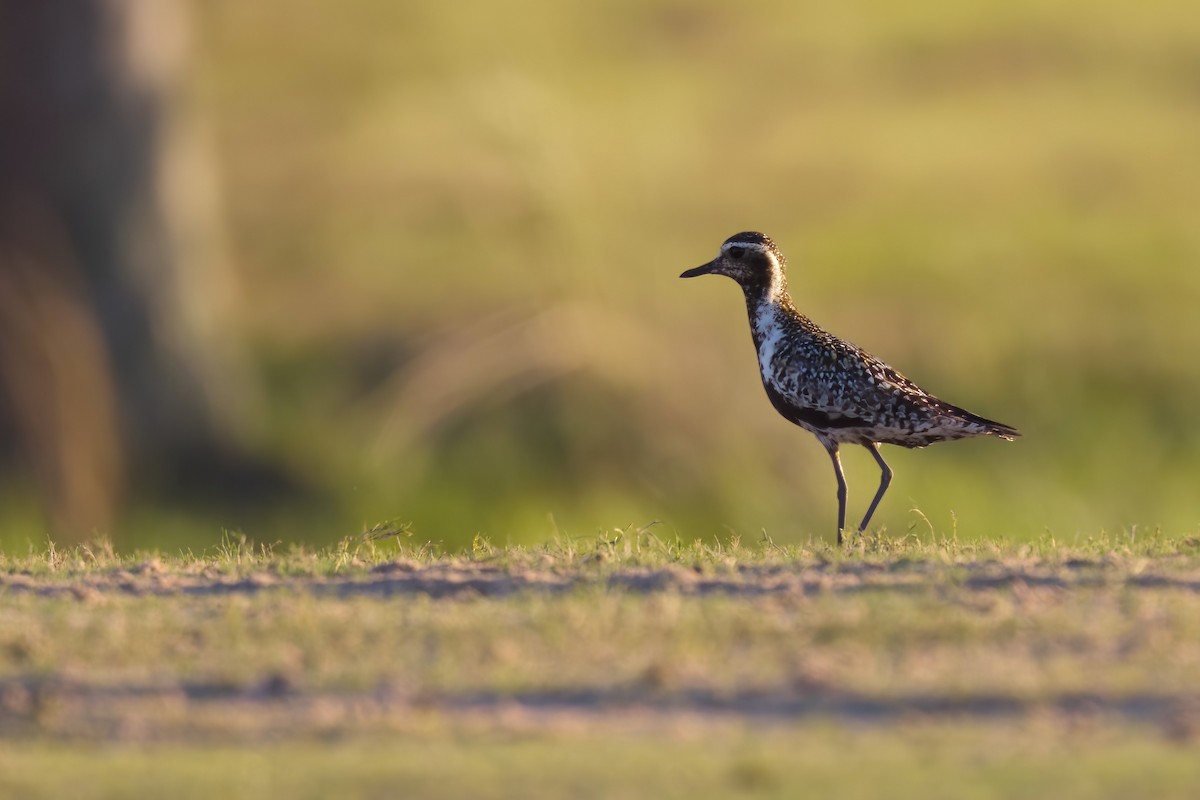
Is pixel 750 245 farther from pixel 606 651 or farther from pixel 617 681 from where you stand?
pixel 617 681

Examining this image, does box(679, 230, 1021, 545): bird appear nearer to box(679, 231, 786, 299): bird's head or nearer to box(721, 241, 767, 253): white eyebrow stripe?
box(679, 231, 786, 299): bird's head

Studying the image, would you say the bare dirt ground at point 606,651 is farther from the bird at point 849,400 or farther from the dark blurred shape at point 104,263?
the dark blurred shape at point 104,263

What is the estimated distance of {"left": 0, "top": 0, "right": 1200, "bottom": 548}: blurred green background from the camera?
19.5m

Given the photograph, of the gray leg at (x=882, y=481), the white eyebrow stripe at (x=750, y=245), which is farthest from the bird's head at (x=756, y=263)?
the gray leg at (x=882, y=481)

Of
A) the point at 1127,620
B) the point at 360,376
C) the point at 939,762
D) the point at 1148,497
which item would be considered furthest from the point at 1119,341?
the point at 939,762

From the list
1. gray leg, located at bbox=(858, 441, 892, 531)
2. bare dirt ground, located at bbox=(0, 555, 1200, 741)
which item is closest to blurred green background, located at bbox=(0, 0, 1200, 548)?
gray leg, located at bbox=(858, 441, 892, 531)

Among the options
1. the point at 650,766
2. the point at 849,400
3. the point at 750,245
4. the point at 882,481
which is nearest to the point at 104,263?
the point at 750,245

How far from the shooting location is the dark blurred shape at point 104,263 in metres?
19.5

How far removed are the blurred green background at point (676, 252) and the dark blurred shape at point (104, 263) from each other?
1.64 feet

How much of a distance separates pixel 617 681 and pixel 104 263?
1316 centimetres

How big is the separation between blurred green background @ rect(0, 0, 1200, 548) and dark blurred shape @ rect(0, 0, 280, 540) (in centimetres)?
50

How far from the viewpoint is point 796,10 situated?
117 ft

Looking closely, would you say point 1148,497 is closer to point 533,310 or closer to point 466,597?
point 533,310

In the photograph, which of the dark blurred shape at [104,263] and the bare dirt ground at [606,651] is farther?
the dark blurred shape at [104,263]
